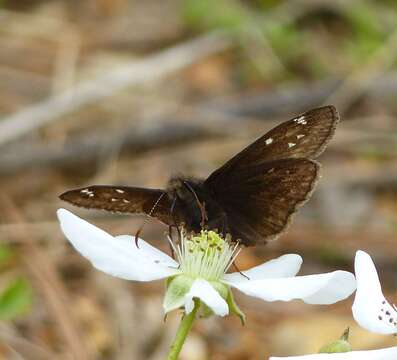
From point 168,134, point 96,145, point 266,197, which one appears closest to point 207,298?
point 266,197

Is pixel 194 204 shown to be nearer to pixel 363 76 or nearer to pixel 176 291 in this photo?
pixel 176 291

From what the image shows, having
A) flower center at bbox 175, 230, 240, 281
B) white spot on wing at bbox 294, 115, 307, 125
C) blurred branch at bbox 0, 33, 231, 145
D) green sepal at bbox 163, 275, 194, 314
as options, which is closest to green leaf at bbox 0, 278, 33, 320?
flower center at bbox 175, 230, 240, 281

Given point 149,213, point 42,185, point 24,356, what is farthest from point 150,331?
point 149,213

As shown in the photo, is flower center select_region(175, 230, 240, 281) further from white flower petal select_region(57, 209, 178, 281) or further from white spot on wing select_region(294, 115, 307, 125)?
white spot on wing select_region(294, 115, 307, 125)

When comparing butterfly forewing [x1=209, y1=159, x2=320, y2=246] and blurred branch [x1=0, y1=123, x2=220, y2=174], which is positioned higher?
butterfly forewing [x1=209, y1=159, x2=320, y2=246]

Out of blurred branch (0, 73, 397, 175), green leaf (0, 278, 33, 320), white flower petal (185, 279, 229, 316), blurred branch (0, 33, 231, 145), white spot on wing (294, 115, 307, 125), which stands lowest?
blurred branch (0, 73, 397, 175)

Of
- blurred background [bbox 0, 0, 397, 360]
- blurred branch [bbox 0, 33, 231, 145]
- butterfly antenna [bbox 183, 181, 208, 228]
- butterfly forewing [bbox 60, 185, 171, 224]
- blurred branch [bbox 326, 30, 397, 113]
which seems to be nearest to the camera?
butterfly forewing [bbox 60, 185, 171, 224]
